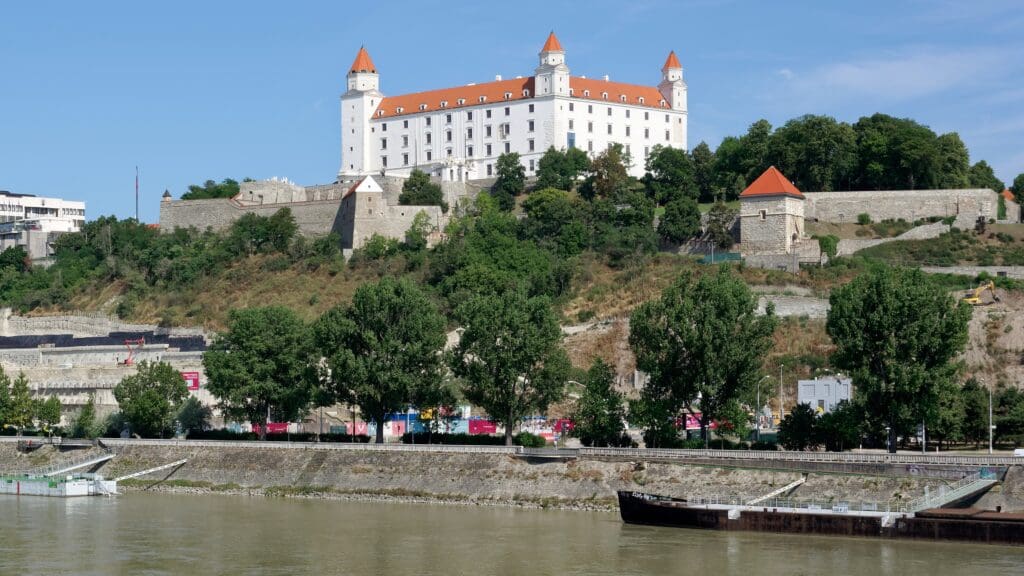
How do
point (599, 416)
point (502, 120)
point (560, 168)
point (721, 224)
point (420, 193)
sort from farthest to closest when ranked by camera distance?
point (502, 120), point (560, 168), point (420, 193), point (721, 224), point (599, 416)

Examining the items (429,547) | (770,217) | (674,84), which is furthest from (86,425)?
(674,84)

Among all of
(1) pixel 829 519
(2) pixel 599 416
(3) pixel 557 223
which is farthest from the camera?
(3) pixel 557 223

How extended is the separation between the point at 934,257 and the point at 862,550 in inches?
1803

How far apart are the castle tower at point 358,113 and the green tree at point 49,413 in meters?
45.2

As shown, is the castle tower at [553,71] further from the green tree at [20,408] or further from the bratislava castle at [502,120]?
the green tree at [20,408]

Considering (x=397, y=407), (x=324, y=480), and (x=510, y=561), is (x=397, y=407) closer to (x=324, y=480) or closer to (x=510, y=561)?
(x=324, y=480)

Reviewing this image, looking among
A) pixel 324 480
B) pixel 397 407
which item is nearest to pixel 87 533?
pixel 324 480

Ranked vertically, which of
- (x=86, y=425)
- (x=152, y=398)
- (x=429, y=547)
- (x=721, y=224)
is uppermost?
(x=721, y=224)

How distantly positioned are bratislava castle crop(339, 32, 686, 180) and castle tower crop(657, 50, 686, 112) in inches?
3.0

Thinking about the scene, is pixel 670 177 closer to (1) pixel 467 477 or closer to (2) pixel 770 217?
(2) pixel 770 217

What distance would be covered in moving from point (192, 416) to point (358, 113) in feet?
169

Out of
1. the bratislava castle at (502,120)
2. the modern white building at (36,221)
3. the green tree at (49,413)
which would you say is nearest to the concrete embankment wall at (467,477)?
the green tree at (49,413)

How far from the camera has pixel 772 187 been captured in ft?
289

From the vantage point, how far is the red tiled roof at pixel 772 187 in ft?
287
